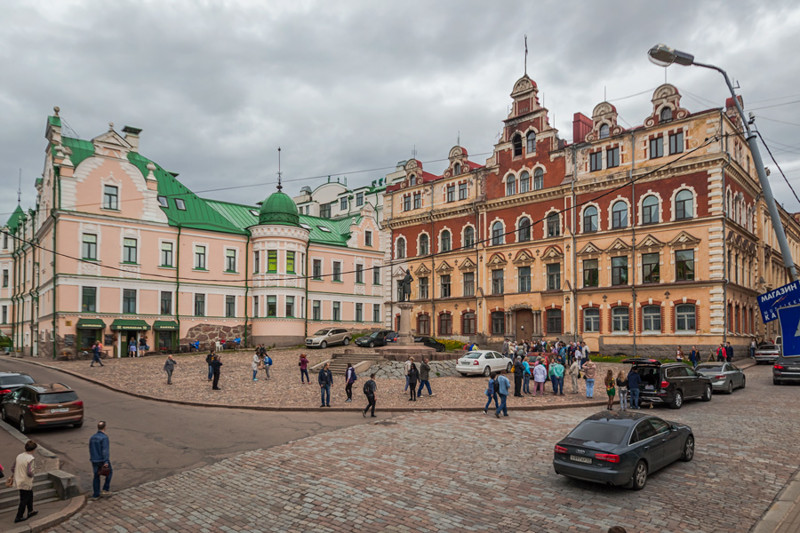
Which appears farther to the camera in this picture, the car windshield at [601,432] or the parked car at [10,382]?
the parked car at [10,382]

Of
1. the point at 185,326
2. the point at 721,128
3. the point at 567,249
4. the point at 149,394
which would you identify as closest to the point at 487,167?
the point at 567,249

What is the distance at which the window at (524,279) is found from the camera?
4941 cm

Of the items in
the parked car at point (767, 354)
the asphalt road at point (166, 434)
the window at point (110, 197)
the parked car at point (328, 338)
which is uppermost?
the window at point (110, 197)

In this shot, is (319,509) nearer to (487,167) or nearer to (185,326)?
(185,326)

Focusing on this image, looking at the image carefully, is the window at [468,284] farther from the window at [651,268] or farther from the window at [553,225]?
the window at [651,268]

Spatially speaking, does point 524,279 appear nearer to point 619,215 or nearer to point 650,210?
point 619,215

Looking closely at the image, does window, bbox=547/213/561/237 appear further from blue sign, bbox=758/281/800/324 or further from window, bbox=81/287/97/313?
blue sign, bbox=758/281/800/324

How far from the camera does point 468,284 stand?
53844 millimetres

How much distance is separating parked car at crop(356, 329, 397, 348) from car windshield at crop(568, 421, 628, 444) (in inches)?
1234

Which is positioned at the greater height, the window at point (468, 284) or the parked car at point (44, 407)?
the window at point (468, 284)

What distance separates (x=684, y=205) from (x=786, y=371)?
651 inches

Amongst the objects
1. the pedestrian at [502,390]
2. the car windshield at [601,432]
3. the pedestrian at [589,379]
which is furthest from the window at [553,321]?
the car windshield at [601,432]

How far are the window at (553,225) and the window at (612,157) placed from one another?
228 inches

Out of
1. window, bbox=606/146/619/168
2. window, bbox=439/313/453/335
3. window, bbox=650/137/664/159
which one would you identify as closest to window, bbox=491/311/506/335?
window, bbox=439/313/453/335
